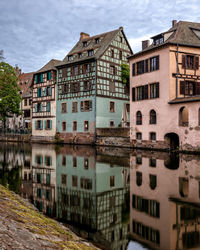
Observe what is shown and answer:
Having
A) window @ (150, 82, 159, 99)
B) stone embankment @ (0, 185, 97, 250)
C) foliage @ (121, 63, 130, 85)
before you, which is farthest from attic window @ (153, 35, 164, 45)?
stone embankment @ (0, 185, 97, 250)

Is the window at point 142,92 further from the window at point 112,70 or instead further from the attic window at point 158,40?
the window at point 112,70

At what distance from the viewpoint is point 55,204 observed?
8.34 m

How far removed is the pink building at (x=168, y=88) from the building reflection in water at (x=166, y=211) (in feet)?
52.3

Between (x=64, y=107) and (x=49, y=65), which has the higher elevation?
(x=49, y=65)

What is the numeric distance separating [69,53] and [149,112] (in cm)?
2059

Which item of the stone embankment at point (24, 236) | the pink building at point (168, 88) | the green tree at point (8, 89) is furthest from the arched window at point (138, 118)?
the stone embankment at point (24, 236)

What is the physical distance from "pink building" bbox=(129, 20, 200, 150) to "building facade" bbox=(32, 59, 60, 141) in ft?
56.5

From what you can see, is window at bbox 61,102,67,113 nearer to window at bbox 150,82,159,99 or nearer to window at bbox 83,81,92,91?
window at bbox 83,81,92,91

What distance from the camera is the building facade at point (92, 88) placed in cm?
3906

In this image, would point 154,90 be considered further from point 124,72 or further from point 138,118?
point 124,72

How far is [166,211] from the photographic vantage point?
739cm

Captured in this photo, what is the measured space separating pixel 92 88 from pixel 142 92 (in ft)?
29.6

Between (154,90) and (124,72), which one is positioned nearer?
(154,90)

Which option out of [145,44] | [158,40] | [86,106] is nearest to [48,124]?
[86,106]
